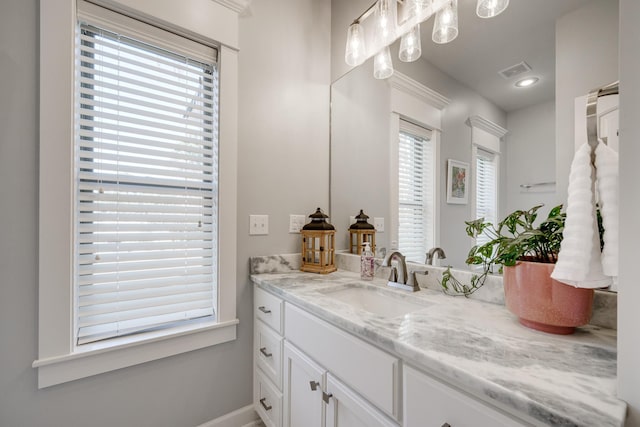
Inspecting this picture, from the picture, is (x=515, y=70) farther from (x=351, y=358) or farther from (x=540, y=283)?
(x=351, y=358)

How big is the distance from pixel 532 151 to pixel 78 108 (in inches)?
69.1

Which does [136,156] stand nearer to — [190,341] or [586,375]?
[190,341]

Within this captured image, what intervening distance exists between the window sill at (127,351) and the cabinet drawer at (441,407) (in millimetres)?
1044

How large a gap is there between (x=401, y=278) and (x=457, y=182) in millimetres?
490

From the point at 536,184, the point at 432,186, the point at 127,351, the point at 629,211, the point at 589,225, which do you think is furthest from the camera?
the point at 432,186

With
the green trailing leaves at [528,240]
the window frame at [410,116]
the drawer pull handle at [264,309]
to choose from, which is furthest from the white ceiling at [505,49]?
the drawer pull handle at [264,309]

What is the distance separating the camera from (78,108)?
44.8 inches

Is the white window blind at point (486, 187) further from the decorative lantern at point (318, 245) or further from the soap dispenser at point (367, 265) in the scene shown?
the decorative lantern at point (318, 245)

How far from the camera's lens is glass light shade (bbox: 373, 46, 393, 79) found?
1502 mm

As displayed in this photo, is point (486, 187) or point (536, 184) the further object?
point (486, 187)

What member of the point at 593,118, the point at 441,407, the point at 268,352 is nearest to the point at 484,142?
the point at 593,118

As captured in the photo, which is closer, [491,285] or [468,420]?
[468,420]

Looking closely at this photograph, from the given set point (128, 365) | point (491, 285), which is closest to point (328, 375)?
point (491, 285)

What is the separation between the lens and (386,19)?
1.46 m
